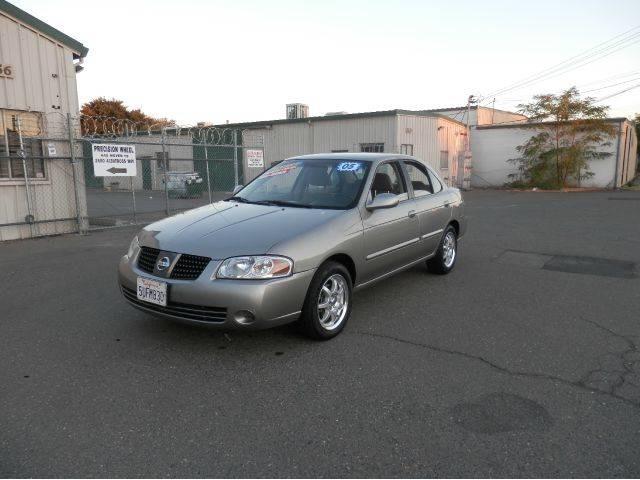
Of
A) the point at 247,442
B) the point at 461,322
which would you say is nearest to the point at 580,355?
the point at 461,322

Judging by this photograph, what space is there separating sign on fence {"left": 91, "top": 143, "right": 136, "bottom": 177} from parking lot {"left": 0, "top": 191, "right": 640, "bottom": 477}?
4750 mm

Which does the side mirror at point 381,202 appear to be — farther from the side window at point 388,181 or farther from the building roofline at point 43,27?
the building roofline at point 43,27

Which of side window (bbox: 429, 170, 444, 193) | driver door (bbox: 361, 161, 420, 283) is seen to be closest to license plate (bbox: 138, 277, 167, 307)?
driver door (bbox: 361, 161, 420, 283)

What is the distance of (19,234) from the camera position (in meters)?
9.47

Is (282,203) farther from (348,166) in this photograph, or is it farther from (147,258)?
(147,258)

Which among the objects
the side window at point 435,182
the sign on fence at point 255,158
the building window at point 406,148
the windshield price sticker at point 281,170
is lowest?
the side window at point 435,182

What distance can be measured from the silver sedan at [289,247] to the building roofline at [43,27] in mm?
6892

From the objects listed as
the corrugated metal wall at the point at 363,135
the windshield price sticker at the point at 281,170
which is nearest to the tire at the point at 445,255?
the windshield price sticker at the point at 281,170

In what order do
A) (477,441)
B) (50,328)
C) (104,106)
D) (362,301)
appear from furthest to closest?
(104,106) < (362,301) < (50,328) < (477,441)

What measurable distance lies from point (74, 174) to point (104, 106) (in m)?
38.0

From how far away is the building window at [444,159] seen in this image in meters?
24.1

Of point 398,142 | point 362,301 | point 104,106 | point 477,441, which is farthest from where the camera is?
point 104,106

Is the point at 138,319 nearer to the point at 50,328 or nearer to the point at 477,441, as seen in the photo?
the point at 50,328

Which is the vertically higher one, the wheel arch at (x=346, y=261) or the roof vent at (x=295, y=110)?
the roof vent at (x=295, y=110)
